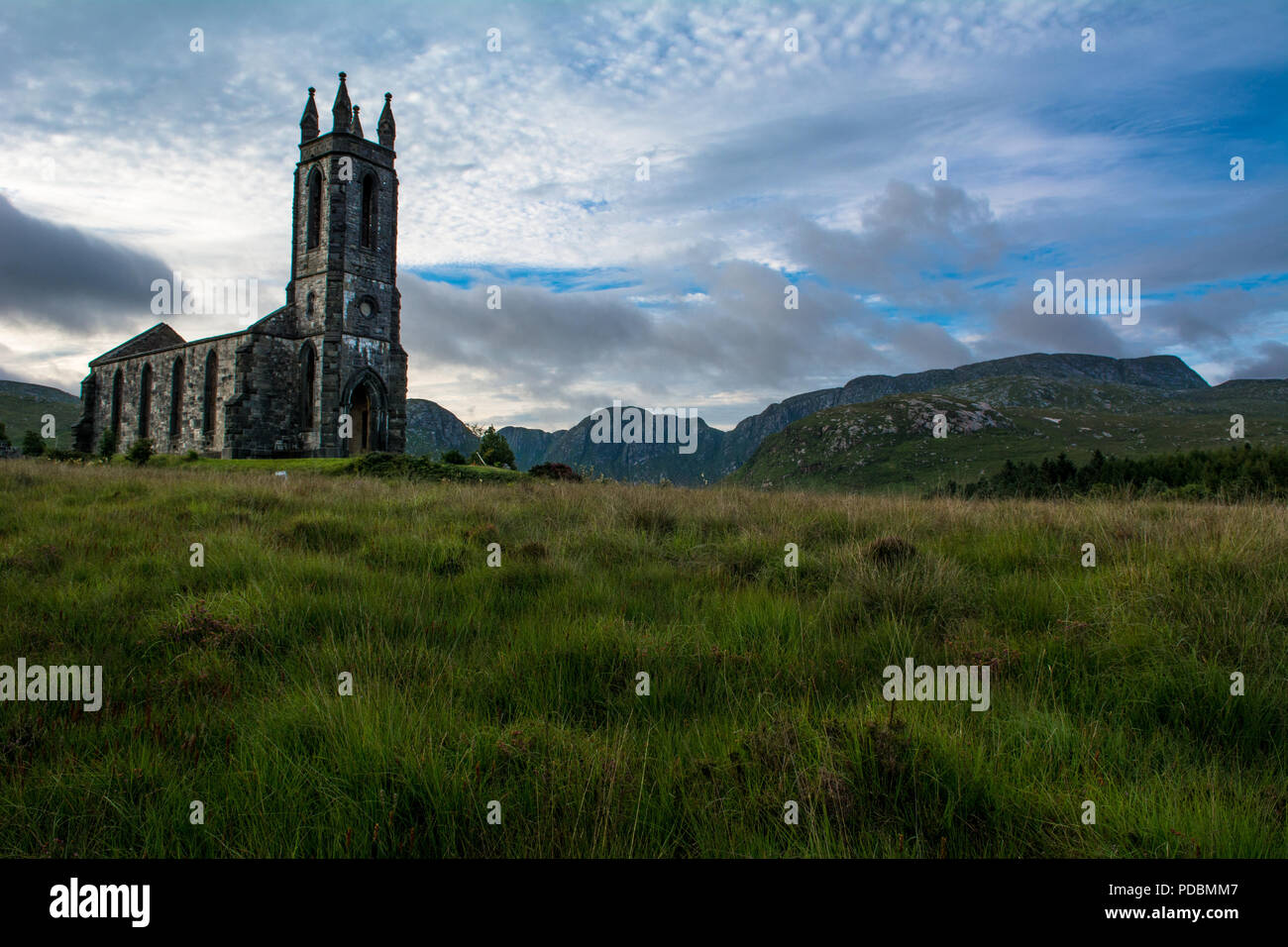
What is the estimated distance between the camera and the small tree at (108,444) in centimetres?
3766

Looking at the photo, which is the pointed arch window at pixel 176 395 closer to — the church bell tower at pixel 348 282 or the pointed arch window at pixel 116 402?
the pointed arch window at pixel 116 402

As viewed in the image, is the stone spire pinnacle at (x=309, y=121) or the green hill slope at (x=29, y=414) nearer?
the stone spire pinnacle at (x=309, y=121)

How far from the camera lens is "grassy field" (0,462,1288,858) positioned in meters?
2.12

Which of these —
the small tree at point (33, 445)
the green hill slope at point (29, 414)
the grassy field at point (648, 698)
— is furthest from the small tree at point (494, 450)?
the green hill slope at point (29, 414)

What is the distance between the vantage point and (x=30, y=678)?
129 inches

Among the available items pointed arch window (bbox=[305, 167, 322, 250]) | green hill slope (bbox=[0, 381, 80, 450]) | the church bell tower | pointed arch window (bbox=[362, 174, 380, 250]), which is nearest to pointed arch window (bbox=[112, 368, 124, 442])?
the church bell tower

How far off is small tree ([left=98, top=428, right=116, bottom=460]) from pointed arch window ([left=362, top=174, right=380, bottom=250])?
20541mm

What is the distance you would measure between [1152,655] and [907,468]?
412ft

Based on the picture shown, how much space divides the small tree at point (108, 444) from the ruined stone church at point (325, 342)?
4841mm

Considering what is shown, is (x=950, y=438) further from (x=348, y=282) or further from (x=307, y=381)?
(x=307, y=381)

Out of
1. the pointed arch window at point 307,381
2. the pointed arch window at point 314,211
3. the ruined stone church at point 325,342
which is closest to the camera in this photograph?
the ruined stone church at point 325,342

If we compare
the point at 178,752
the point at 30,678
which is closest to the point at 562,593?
the point at 178,752

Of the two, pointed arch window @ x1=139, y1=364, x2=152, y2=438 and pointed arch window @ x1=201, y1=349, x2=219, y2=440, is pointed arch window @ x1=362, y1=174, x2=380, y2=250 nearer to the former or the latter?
pointed arch window @ x1=201, y1=349, x2=219, y2=440
